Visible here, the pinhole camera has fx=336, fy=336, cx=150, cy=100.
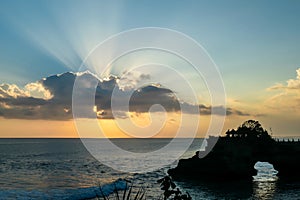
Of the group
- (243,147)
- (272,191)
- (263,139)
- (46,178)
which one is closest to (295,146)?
(263,139)

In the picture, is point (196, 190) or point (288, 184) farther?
point (288, 184)

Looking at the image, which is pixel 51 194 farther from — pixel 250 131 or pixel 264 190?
pixel 250 131

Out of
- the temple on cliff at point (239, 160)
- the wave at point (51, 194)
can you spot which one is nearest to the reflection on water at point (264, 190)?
the temple on cliff at point (239, 160)

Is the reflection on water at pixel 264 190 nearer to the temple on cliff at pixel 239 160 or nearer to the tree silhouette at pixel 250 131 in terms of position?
the temple on cliff at pixel 239 160

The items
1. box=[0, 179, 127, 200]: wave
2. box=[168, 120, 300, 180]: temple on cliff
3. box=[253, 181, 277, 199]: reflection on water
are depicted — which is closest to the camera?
box=[253, 181, 277, 199]: reflection on water

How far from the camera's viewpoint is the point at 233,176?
58.1 meters

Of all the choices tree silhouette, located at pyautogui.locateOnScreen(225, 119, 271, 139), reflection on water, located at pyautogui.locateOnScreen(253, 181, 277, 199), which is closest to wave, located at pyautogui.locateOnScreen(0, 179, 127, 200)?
reflection on water, located at pyautogui.locateOnScreen(253, 181, 277, 199)

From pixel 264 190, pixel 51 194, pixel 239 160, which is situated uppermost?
pixel 239 160

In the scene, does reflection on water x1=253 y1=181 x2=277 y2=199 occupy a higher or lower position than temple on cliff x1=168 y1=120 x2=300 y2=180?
lower

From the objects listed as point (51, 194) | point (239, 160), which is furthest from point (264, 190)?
point (51, 194)

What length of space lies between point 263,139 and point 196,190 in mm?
33951

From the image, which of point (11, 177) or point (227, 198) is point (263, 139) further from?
point (11, 177)

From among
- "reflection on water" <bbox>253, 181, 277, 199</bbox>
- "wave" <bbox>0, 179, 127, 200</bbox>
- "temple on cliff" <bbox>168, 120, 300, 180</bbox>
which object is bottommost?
"wave" <bbox>0, 179, 127, 200</bbox>

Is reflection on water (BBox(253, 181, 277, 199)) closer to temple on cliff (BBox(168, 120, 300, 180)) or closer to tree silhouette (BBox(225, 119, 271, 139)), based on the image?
temple on cliff (BBox(168, 120, 300, 180))
